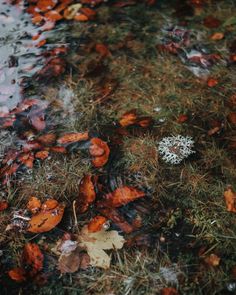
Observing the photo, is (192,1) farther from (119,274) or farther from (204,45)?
(119,274)

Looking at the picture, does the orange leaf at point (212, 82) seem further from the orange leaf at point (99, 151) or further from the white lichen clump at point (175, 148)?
the orange leaf at point (99, 151)

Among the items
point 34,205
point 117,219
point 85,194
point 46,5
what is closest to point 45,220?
point 34,205

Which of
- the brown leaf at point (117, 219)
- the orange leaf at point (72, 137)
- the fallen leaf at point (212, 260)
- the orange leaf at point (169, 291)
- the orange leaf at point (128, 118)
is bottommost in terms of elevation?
the orange leaf at point (169, 291)

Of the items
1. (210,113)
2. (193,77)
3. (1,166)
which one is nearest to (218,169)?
(210,113)

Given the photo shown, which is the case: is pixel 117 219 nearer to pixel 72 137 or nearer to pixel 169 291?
pixel 169 291

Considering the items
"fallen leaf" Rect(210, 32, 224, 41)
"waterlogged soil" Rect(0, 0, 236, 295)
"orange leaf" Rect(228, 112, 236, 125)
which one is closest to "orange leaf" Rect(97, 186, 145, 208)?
"waterlogged soil" Rect(0, 0, 236, 295)

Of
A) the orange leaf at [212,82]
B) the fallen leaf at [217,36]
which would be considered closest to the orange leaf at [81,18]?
the fallen leaf at [217,36]
